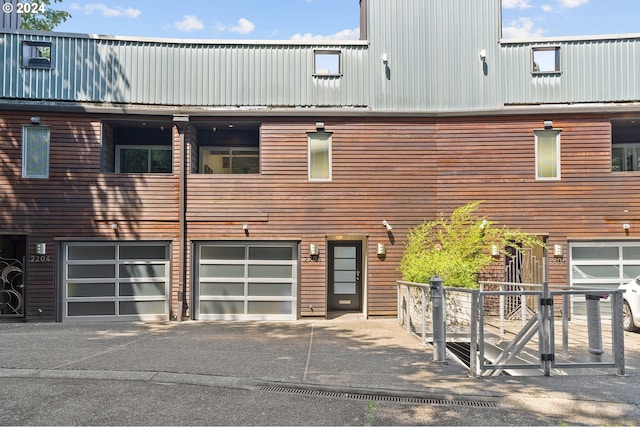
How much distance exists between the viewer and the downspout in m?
12.3

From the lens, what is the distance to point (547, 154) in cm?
1250

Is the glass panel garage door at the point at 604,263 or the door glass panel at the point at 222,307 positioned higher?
the glass panel garage door at the point at 604,263

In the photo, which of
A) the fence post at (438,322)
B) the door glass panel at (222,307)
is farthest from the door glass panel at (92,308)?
the fence post at (438,322)

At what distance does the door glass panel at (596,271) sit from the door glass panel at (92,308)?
12114 mm

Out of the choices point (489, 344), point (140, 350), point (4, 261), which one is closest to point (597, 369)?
point (489, 344)

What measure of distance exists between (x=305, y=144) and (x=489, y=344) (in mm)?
6714

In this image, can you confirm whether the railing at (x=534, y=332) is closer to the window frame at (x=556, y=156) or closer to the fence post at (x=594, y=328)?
the fence post at (x=594, y=328)

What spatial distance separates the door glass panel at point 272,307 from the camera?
1252 cm

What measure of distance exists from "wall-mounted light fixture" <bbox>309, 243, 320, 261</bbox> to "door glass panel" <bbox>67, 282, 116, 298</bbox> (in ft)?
17.2

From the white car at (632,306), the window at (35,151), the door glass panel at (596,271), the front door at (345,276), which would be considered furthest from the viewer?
the front door at (345,276)

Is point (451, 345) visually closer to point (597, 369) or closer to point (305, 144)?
point (597, 369)

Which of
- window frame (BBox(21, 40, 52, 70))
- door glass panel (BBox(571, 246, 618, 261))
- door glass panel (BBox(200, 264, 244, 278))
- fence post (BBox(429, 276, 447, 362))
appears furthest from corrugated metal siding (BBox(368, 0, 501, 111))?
window frame (BBox(21, 40, 52, 70))

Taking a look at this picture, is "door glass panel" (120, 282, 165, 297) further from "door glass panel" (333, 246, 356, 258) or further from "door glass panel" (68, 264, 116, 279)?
"door glass panel" (333, 246, 356, 258)

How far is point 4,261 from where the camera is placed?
12266 mm
